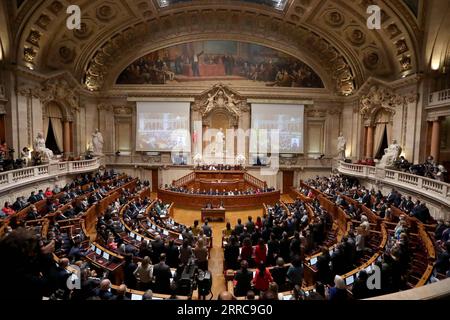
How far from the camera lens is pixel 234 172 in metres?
21.5

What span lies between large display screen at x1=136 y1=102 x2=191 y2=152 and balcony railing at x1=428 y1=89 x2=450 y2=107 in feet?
54.3

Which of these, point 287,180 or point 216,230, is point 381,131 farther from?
point 216,230

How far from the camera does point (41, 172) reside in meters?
14.7

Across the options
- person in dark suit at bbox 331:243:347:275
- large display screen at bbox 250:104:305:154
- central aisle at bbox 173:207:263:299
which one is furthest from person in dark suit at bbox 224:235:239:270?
large display screen at bbox 250:104:305:154

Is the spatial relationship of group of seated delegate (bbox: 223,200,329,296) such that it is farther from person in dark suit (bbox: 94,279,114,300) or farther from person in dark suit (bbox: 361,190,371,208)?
person in dark suit (bbox: 94,279,114,300)

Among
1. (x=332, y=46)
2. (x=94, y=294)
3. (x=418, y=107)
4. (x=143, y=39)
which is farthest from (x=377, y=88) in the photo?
(x=94, y=294)

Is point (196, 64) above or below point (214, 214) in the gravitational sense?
above

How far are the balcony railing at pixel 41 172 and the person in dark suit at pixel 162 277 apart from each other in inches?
351

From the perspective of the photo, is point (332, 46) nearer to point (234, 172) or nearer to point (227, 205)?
point (234, 172)

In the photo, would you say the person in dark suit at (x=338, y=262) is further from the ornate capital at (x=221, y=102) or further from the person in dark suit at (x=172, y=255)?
the ornate capital at (x=221, y=102)

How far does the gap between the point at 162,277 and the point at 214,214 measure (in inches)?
326

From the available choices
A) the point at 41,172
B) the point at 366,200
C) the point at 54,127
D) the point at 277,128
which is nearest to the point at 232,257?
the point at 366,200

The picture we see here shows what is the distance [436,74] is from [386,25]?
3.98 meters

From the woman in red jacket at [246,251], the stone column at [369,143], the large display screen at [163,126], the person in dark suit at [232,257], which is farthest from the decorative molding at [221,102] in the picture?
the woman in red jacket at [246,251]
